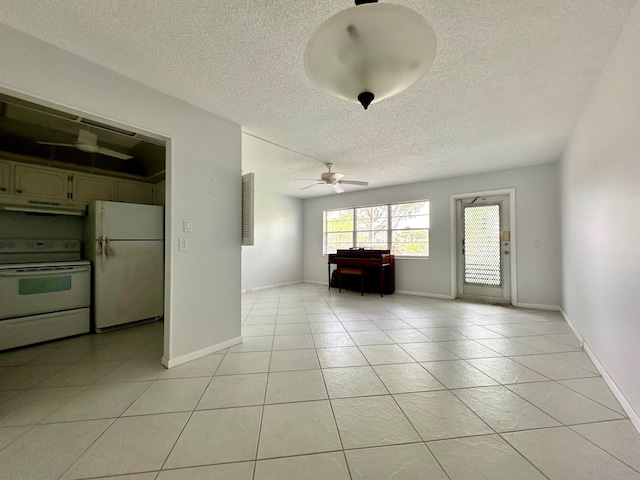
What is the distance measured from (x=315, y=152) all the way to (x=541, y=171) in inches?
151

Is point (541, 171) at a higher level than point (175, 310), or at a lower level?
higher

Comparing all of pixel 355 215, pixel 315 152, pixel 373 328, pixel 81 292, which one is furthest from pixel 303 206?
pixel 81 292

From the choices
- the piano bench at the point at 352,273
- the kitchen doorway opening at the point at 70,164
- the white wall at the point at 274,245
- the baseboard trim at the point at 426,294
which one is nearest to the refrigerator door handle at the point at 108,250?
the kitchen doorway opening at the point at 70,164

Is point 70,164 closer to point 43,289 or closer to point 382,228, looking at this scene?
point 43,289

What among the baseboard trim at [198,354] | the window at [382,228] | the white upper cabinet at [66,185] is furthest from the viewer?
the window at [382,228]

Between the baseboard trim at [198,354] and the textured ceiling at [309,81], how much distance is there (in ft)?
7.84

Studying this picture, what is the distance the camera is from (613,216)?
1793mm

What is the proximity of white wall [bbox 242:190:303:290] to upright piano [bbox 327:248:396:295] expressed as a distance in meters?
1.65

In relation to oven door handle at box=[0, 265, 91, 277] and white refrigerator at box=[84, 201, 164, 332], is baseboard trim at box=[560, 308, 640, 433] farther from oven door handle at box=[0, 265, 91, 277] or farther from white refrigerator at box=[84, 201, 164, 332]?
oven door handle at box=[0, 265, 91, 277]

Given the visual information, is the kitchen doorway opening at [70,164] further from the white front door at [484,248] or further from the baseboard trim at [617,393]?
the white front door at [484,248]

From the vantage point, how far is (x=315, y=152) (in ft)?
12.0

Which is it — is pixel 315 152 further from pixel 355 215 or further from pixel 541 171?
pixel 541 171

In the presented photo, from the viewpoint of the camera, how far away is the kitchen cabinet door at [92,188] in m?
3.26

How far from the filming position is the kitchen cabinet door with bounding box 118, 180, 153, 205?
12.1 ft
